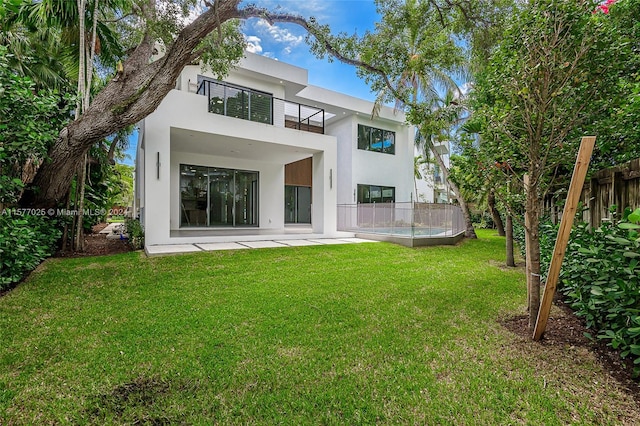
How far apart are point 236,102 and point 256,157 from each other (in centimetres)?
333

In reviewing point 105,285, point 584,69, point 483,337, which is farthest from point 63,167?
point 584,69

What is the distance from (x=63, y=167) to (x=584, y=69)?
345 inches

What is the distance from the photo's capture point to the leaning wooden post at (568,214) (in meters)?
2.64

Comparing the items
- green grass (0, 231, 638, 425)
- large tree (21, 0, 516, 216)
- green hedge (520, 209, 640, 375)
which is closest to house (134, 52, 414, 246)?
large tree (21, 0, 516, 216)

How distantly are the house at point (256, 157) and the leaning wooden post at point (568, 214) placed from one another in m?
8.35

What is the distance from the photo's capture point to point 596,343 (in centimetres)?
310

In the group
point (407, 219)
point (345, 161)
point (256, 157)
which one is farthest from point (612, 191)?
point (345, 161)

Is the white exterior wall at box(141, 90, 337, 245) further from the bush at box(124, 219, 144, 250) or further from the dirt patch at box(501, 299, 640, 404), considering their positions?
the dirt patch at box(501, 299, 640, 404)

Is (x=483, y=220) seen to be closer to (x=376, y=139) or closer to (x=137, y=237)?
(x=376, y=139)

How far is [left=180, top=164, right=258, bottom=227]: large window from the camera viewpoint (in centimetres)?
1248

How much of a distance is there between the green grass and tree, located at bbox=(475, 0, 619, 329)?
103cm

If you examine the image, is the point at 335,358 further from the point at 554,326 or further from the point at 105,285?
the point at 105,285

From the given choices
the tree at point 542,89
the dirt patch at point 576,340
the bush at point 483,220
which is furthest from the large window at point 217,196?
the bush at point 483,220

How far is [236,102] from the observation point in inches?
384
